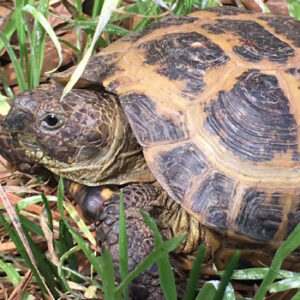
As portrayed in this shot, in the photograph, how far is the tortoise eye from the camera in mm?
2385

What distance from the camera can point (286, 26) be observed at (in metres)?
2.66

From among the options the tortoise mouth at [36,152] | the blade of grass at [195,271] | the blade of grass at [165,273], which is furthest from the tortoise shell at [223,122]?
the blade of grass at [195,271]

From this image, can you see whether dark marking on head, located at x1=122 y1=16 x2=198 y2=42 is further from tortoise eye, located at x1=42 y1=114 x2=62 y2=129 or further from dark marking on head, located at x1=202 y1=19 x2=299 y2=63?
tortoise eye, located at x1=42 y1=114 x2=62 y2=129

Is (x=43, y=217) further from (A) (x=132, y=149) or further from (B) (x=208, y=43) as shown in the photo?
(B) (x=208, y=43)

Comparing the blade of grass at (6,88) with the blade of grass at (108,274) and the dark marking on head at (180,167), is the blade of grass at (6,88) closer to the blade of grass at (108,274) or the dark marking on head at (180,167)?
the dark marking on head at (180,167)

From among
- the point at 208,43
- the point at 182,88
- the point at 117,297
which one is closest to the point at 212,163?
the point at 182,88

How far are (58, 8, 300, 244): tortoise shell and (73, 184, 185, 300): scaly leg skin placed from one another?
0.20 metres

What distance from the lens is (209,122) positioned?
2287 millimetres

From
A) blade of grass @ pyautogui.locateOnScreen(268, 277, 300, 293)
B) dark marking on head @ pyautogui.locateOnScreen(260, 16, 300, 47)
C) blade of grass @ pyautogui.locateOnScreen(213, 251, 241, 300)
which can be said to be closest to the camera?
blade of grass @ pyautogui.locateOnScreen(213, 251, 241, 300)

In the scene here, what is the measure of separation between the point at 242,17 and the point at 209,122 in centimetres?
74

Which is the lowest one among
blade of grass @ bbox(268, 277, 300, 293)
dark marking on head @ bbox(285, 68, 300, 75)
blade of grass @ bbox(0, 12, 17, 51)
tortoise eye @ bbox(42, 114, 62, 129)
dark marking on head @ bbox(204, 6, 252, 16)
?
blade of grass @ bbox(268, 277, 300, 293)

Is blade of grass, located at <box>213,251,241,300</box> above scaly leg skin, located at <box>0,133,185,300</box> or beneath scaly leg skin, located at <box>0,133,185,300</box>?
above

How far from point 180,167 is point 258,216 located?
376mm

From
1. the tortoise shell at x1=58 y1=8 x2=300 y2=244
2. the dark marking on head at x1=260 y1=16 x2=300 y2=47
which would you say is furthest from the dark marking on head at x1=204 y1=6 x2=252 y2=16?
the tortoise shell at x1=58 y1=8 x2=300 y2=244
